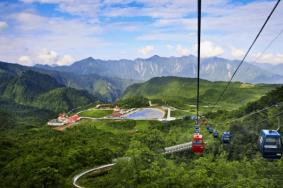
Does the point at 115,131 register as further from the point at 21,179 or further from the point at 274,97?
the point at 21,179

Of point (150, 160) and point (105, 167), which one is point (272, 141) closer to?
point (150, 160)

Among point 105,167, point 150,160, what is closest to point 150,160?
point 150,160

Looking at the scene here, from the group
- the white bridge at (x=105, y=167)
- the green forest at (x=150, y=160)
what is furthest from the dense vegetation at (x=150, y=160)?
the white bridge at (x=105, y=167)

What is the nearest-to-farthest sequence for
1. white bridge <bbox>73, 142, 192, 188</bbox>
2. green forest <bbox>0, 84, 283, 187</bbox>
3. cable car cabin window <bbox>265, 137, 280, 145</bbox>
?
cable car cabin window <bbox>265, 137, 280, 145</bbox> → green forest <bbox>0, 84, 283, 187</bbox> → white bridge <bbox>73, 142, 192, 188</bbox>

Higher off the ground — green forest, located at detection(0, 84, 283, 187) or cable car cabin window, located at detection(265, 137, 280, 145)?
cable car cabin window, located at detection(265, 137, 280, 145)

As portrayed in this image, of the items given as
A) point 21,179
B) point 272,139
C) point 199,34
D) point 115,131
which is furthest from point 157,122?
point 199,34

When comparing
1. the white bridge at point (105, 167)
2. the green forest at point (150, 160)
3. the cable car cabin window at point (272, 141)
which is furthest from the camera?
the white bridge at point (105, 167)

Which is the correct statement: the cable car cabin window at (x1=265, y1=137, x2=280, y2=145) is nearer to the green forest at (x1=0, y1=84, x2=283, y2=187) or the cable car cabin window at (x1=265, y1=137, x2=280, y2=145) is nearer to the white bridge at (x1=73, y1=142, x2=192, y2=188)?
the green forest at (x1=0, y1=84, x2=283, y2=187)

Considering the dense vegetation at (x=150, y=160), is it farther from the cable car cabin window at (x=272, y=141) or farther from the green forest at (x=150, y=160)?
the cable car cabin window at (x=272, y=141)

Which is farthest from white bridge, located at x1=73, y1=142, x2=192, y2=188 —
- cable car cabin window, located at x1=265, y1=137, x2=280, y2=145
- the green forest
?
cable car cabin window, located at x1=265, y1=137, x2=280, y2=145

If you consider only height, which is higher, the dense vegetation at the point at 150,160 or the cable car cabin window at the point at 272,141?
the cable car cabin window at the point at 272,141

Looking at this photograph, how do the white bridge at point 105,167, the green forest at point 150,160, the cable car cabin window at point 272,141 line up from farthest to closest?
the white bridge at point 105,167, the green forest at point 150,160, the cable car cabin window at point 272,141
